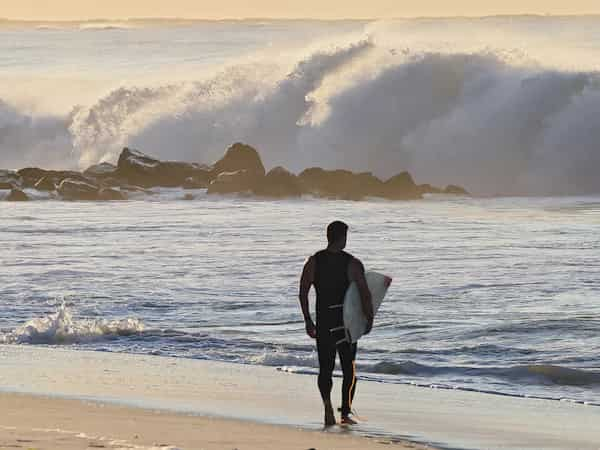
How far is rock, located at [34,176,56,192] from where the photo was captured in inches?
2074

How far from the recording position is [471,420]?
33.2 feet

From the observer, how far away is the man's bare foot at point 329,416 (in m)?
9.61

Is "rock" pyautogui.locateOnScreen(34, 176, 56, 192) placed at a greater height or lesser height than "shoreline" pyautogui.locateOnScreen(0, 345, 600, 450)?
greater

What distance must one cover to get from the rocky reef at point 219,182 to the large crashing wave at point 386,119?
5748 millimetres

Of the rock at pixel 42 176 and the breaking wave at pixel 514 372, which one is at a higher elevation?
the rock at pixel 42 176

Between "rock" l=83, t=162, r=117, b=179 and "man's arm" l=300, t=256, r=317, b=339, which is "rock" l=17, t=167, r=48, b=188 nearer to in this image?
"rock" l=83, t=162, r=117, b=179

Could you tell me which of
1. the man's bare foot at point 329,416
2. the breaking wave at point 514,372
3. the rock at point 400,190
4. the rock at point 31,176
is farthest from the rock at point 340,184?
the man's bare foot at point 329,416

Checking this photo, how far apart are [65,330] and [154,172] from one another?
4144cm

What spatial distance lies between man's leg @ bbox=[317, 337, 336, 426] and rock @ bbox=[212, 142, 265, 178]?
44.1m

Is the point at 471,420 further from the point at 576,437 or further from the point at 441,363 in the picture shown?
the point at 441,363

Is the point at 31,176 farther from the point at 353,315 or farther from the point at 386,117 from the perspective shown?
the point at 353,315

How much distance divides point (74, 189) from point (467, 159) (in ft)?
54.4

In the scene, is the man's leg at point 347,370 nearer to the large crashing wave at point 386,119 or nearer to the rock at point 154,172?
the large crashing wave at point 386,119

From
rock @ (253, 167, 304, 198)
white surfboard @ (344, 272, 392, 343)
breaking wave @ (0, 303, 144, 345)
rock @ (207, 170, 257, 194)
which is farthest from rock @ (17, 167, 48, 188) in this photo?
white surfboard @ (344, 272, 392, 343)
